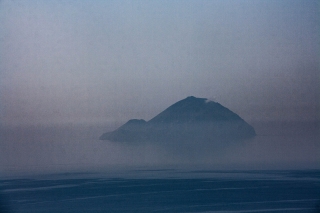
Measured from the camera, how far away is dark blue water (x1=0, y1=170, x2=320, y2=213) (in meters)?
5.74

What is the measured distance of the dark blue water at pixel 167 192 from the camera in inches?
226

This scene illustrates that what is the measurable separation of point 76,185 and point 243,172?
119 inches

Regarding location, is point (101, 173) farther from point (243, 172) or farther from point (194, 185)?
point (243, 172)

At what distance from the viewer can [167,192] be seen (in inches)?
252

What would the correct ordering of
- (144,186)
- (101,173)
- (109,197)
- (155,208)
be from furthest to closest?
(101,173) → (144,186) → (109,197) → (155,208)

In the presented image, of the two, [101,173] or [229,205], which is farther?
[101,173]

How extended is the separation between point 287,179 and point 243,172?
792 millimetres

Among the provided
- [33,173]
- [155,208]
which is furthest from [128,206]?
[33,173]

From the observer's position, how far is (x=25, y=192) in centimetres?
627

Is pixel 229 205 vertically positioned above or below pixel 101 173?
below

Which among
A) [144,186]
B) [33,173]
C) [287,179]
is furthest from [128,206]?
[287,179]

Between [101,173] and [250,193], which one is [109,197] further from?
[250,193]

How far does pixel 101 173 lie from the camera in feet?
23.3

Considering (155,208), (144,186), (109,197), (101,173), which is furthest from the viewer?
(101,173)
